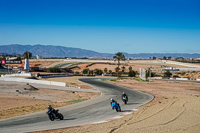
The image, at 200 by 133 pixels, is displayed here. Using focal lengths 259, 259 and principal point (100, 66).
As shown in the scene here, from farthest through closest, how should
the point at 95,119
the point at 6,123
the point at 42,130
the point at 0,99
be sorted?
1. the point at 0,99
2. the point at 95,119
3. the point at 6,123
4. the point at 42,130

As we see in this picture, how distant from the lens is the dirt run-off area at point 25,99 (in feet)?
81.8

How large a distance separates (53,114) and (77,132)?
4.60m

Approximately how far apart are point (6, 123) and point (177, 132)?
12.1 metres

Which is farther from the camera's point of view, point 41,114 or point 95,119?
point 41,114

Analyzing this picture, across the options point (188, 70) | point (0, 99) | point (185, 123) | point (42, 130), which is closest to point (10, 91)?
point (0, 99)

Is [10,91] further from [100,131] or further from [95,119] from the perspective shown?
[100,131]

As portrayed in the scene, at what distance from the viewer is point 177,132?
15.1 metres

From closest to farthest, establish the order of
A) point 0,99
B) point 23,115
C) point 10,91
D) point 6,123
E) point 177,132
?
point 177,132 < point 6,123 < point 23,115 < point 0,99 < point 10,91

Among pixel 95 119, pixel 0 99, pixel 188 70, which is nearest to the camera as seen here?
pixel 95 119

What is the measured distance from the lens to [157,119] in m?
19.1

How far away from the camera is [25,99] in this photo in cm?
3234

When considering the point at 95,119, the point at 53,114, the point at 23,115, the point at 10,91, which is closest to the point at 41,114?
the point at 23,115

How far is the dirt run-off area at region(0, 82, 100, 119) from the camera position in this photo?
81.8 feet

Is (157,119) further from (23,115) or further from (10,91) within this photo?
(10,91)
